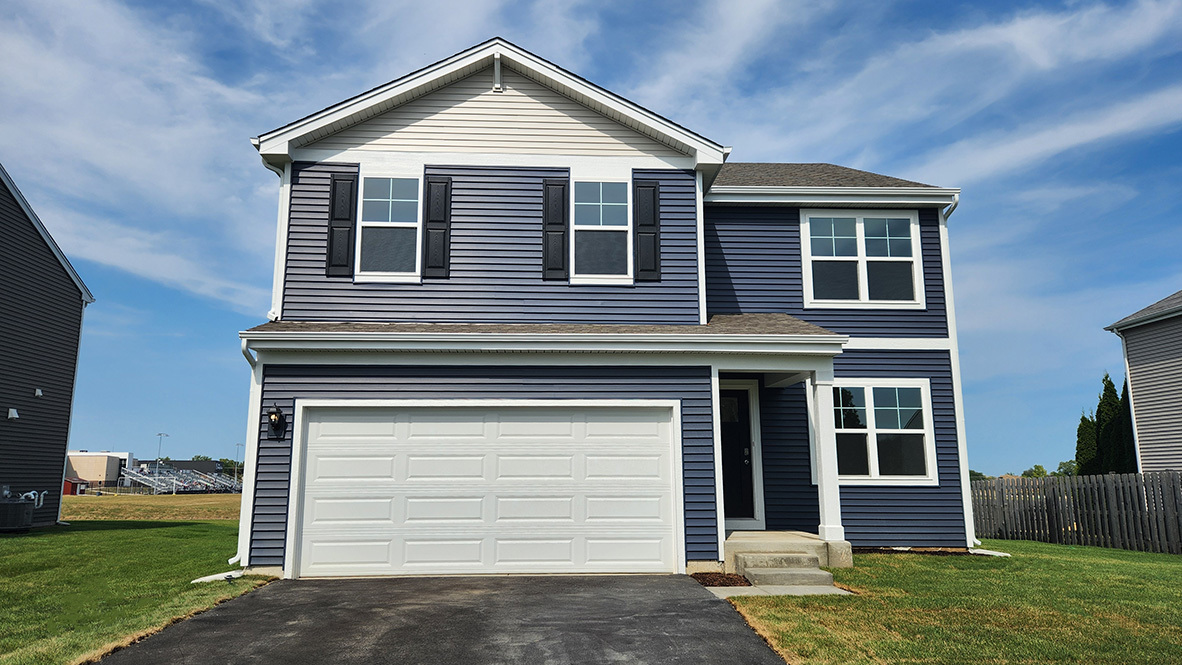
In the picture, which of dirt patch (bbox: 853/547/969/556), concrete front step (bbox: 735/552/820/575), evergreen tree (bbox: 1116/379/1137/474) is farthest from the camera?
evergreen tree (bbox: 1116/379/1137/474)

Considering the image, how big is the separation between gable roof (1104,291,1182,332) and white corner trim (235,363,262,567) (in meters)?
20.8

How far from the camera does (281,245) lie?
35.1ft

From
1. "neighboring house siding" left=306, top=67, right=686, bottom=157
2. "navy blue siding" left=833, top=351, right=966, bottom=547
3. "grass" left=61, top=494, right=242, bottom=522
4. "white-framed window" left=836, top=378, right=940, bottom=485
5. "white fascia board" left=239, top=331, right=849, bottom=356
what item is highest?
"neighboring house siding" left=306, top=67, right=686, bottom=157

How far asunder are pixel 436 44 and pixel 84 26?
27.8 feet

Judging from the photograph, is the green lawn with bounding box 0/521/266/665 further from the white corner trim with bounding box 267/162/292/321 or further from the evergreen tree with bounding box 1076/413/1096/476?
the evergreen tree with bounding box 1076/413/1096/476

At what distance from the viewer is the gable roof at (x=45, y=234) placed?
16.6 m

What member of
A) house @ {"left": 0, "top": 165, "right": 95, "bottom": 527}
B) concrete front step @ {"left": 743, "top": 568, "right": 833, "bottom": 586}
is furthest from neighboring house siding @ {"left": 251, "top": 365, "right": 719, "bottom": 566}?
house @ {"left": 0, "top": 165, "right": 95, "bottom": 527}

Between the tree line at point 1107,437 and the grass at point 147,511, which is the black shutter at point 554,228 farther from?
the grass at point 147,511

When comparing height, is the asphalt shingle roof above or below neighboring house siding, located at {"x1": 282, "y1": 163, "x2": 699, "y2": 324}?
below

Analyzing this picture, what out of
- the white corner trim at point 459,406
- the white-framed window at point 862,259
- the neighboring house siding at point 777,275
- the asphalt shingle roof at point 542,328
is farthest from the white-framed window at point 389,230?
the white-framed window at point 862,259

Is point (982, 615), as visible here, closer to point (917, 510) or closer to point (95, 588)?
point (917, 510)

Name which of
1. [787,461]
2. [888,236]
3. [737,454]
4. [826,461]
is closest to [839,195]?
[888,236]

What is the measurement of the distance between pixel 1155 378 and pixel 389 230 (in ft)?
64.5

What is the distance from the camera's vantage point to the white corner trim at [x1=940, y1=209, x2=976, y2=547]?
39.2 feet
